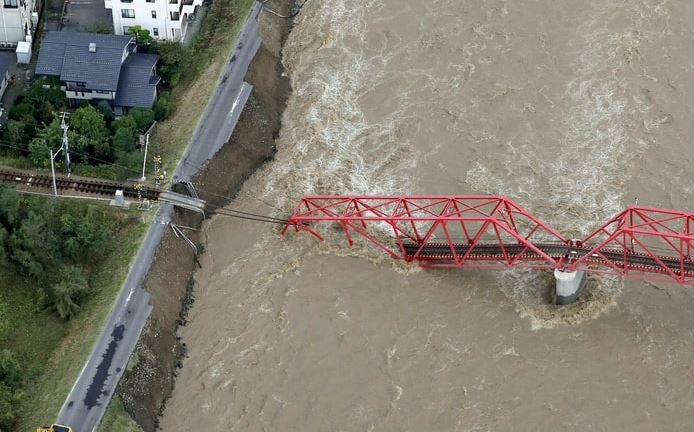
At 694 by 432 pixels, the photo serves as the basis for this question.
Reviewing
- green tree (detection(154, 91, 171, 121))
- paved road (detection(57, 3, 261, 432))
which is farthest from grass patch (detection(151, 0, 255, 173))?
paved road (detection(57, 3, 261, 432))

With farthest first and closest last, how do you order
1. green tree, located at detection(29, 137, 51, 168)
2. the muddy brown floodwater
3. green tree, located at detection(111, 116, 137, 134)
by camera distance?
green tree, located at detection(111, 116, 137, 134) → green tree, located at detection(29, 137, 51, 168) → the muddy brown floodwater

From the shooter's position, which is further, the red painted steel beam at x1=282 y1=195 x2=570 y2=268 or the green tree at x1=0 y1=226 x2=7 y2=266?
the red painted steel beam at x1=282 y1=195 x2=570 y2=268

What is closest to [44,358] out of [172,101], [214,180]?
[214,180]

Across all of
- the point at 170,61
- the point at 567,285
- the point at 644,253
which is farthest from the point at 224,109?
the point at 644,253

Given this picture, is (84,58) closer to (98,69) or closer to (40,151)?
(98,69)

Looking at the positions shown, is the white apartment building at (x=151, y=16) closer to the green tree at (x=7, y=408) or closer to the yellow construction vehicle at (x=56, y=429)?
the green tree at (x=7, y=408)

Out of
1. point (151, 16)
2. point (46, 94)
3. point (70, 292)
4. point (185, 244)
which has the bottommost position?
point (70, 292)

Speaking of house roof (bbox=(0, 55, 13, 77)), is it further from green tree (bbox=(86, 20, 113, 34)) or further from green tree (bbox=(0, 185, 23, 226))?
green tree (bbox=(0, 185, 23, 226))

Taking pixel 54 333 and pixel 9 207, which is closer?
pixel 54 333
